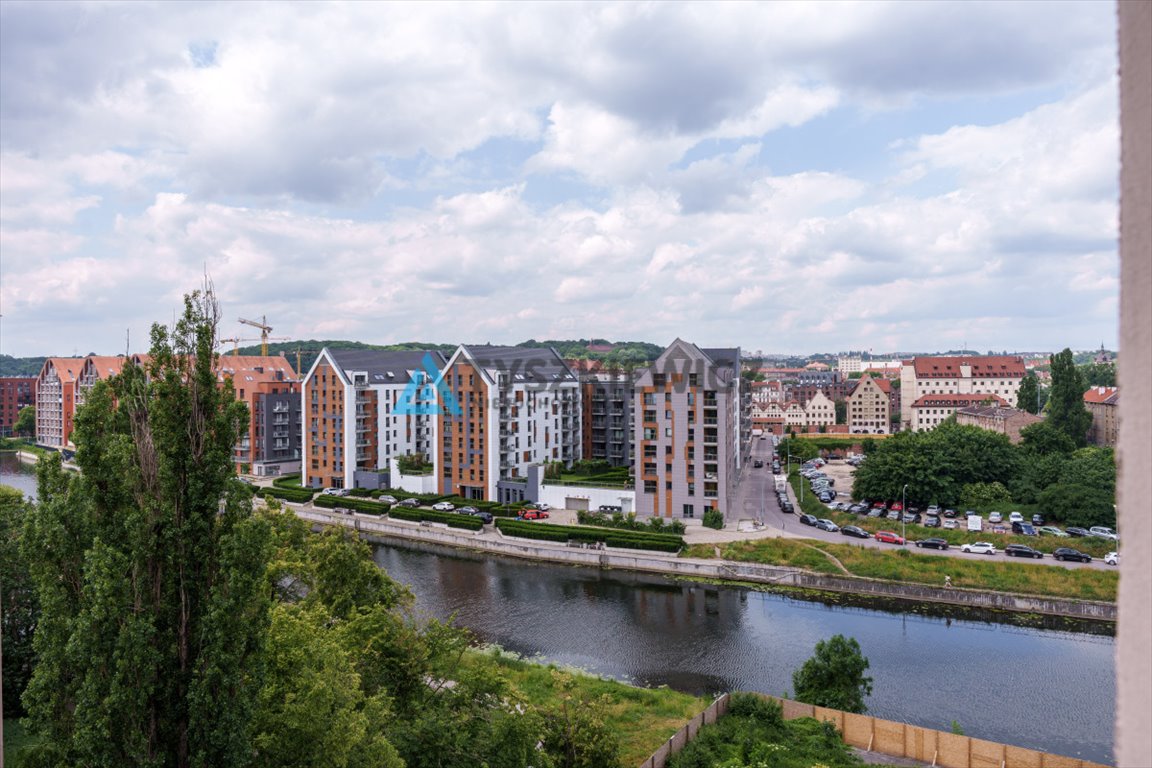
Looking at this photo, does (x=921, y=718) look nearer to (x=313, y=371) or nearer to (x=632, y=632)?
(x=632, y=632)

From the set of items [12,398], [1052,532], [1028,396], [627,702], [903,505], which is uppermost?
[12,398]

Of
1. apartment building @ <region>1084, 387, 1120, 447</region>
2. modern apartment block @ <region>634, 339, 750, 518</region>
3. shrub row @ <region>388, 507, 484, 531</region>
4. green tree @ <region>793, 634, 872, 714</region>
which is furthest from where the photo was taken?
apartment building @ <region>1084, 387, 1120, 447</region>

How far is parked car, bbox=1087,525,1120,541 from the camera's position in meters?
22.0

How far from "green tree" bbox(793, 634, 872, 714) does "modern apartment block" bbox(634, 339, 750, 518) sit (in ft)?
41.0

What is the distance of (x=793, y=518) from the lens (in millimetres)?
26125

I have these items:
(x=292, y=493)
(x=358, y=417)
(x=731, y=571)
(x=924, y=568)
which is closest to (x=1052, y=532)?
(x=924, y=568)

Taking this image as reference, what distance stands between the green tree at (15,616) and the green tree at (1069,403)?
3738cm

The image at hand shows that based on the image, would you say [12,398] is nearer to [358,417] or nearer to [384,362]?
[384,362]

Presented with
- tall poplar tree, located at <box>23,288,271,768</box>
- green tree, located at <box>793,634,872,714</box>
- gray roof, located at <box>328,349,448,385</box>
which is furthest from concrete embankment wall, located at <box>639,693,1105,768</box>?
gray roof, located at <box>328,349,448,385</box>

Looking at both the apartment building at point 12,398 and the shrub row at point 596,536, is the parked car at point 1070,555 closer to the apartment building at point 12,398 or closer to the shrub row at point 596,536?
the shrub row at point 596,536

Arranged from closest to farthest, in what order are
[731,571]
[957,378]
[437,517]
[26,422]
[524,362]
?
[731,571], [437,517], [524,362], [26,422], [957,378]

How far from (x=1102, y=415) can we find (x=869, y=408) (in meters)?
15.1

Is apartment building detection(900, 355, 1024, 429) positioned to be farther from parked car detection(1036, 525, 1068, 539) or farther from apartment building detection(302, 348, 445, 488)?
apartment building detection(302, 348, 445, 488)

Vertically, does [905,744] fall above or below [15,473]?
below
